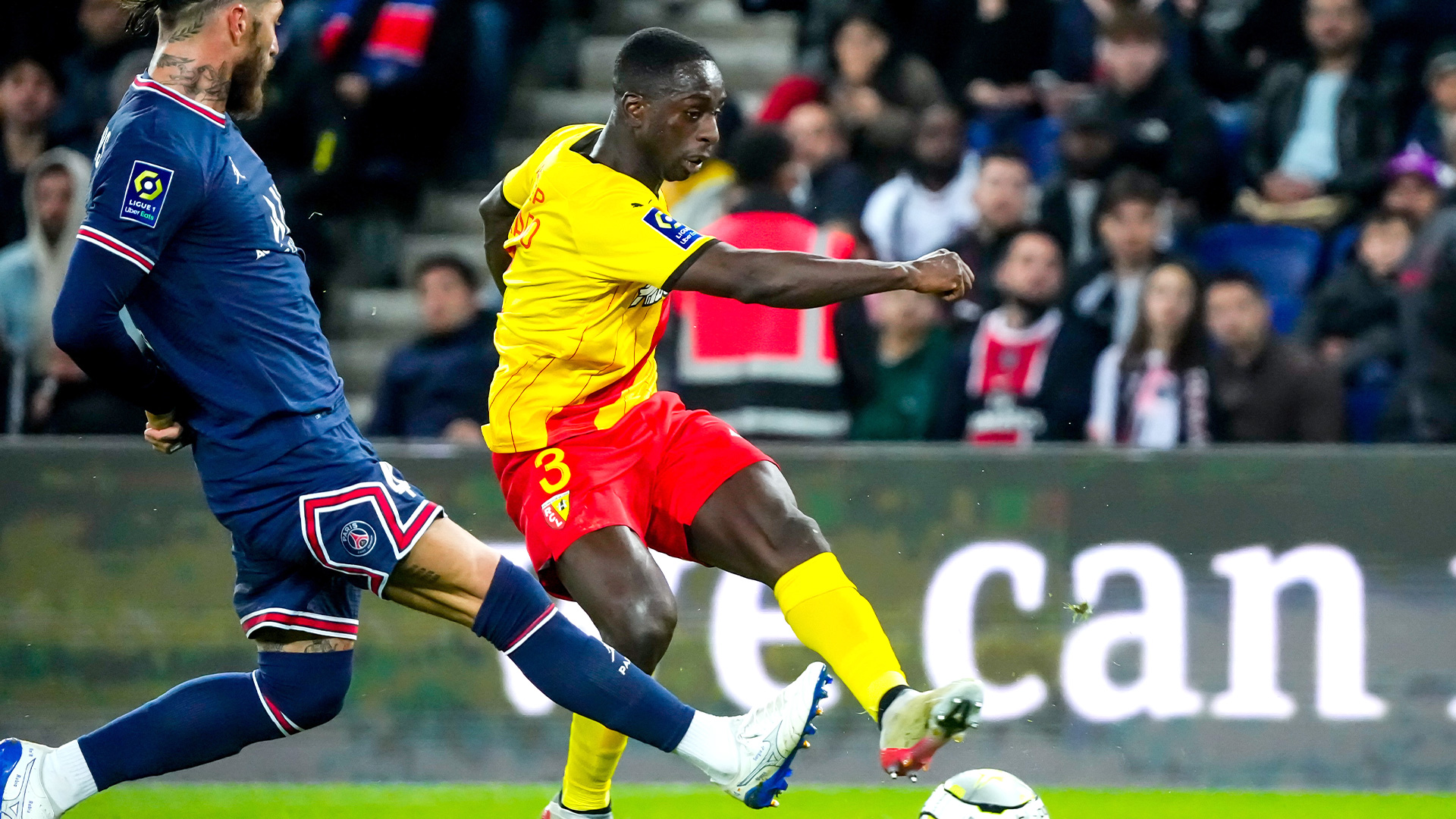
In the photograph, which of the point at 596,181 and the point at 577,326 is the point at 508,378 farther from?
the point at 596,181

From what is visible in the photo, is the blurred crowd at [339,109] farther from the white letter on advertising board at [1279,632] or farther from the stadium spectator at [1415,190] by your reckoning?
the stadium spectator at [1415,190]

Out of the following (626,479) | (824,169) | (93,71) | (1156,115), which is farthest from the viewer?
(93,71)

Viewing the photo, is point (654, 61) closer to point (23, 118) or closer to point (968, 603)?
point (968, 603)

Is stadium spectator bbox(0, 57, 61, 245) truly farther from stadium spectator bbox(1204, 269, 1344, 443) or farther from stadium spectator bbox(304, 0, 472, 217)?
stadium spectator bbox(1204, 269, 1344, 443)

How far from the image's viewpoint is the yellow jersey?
4.39m

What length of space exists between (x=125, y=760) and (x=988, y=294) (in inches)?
184

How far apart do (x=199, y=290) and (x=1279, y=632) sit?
3.85 m

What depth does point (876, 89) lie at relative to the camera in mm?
8930

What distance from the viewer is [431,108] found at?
9.09 metres

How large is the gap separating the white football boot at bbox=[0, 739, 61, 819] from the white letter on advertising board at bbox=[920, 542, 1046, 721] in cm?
307

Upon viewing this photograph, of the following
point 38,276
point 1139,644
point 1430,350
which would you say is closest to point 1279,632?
point 1139,644

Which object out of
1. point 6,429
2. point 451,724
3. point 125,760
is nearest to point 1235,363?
point 451,724

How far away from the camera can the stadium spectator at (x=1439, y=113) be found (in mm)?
8234

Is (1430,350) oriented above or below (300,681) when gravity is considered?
above
